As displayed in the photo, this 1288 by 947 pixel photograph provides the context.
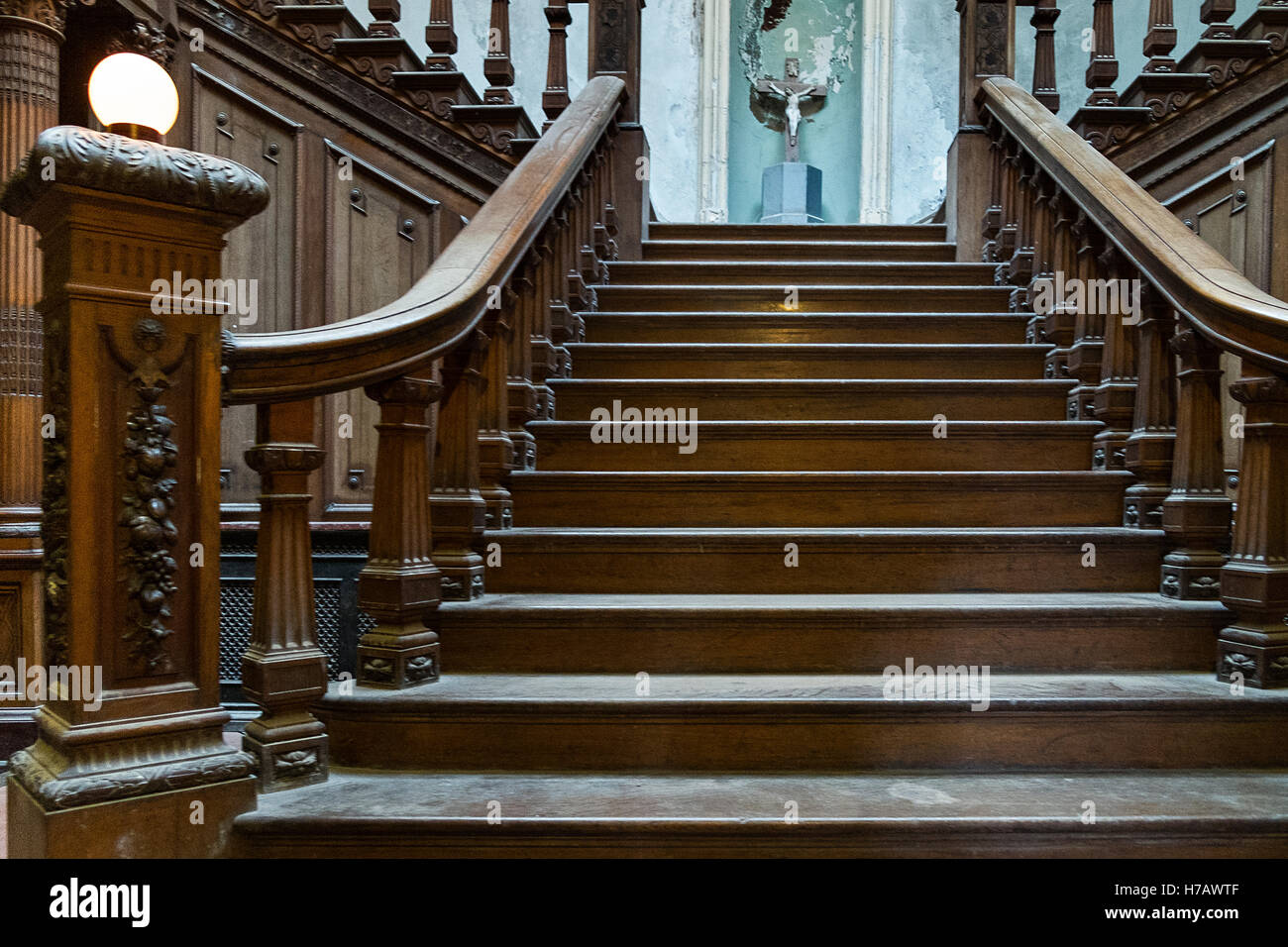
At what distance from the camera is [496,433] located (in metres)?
2.19

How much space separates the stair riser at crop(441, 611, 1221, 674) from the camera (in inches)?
71.0

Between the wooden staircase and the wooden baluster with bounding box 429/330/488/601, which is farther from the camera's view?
the wooden baluster with bounding box 429/330/488/601

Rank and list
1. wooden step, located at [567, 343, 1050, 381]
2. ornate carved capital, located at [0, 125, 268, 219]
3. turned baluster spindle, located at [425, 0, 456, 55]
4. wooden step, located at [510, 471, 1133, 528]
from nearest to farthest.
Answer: ornate carved capital, located at [0, 125, 268, 219]
wooden step, located at [510, 471, 1133, 528]
wooden step, located at [567, 343, 1050, 381]
turned baluster spindle, located at [425, 0, 456, 55]

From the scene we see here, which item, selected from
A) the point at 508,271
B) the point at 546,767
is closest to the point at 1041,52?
the point at 508,271

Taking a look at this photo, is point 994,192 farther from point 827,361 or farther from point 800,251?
point 827,361

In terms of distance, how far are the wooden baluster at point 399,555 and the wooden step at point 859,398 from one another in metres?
1.07

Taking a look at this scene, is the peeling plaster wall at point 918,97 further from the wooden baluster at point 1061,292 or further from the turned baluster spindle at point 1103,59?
the wooden baluster at point 1061,292

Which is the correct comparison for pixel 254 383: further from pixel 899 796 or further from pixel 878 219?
pixel 878 219

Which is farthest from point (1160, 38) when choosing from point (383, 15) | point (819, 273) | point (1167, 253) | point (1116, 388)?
point (383, 15)

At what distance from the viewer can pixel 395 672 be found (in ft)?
5.38

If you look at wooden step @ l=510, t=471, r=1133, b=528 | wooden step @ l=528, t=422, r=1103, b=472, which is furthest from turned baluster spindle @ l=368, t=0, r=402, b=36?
wooden step @ l=510, t=471, r=1133, b=528

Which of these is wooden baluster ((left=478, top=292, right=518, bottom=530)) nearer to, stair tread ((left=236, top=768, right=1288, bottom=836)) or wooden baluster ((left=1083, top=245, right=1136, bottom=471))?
stair tread ((left=236, top=768, right=1288, bottom=836))

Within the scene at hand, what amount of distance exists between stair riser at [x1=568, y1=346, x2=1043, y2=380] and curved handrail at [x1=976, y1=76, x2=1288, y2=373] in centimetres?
54
